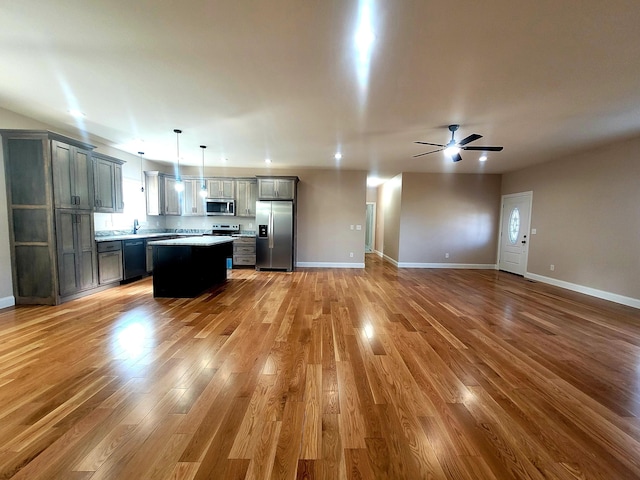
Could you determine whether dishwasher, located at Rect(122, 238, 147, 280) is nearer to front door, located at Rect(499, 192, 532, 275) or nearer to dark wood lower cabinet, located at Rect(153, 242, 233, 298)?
dark wood lower cabinet, located at Rect(153, 242, 233, 298)

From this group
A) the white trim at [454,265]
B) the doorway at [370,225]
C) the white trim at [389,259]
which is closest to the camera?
the white trim at [454,265]

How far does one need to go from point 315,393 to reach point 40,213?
4537 millimetres

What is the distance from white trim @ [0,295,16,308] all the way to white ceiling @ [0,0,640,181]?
265 cm

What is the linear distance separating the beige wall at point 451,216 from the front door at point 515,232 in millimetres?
228

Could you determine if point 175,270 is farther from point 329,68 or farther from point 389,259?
point 389,259

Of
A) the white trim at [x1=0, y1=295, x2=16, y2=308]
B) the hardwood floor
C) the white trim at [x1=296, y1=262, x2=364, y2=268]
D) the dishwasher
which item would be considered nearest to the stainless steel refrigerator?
the white trim at [x1=296, y1=262, x2=364, y2=268]

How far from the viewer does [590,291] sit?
4832 mm

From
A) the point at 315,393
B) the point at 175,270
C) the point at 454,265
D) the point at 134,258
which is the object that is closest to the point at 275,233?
the point at 175,270

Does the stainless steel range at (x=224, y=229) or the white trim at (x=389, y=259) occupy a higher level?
the stainless steel range at (x=224, y=229)

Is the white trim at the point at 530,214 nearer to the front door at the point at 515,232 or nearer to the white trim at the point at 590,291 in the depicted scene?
the front door at the point at 515,232

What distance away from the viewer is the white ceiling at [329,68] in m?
1.83

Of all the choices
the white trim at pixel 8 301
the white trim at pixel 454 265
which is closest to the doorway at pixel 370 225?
the white trim at pixel 454 265

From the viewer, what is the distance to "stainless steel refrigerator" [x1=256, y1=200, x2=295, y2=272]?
21.3 ft

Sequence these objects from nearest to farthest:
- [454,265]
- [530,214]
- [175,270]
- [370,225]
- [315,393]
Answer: [315,393] → [175,270] → [530,214] → [454,265] → [370,225]
